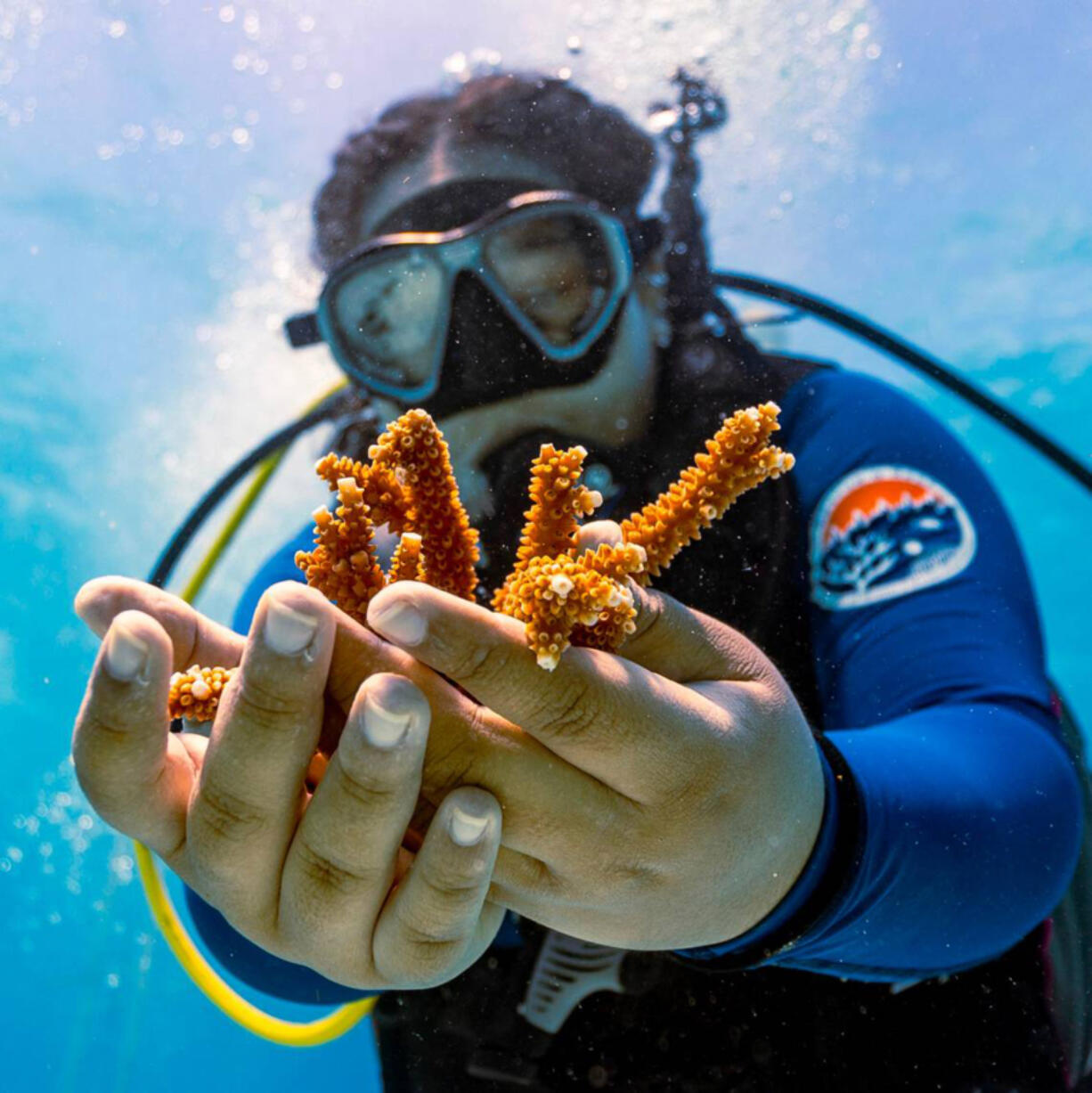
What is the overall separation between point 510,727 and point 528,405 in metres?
2.90

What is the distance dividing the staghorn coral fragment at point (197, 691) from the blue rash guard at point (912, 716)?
1.30 metres

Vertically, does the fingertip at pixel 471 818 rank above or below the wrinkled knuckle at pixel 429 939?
above

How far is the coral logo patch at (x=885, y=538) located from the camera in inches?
115

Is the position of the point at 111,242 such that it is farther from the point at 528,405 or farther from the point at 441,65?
the point at 528,405

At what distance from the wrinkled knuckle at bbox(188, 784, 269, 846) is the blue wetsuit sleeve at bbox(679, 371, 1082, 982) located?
1181 millimetres

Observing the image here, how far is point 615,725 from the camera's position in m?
1.25

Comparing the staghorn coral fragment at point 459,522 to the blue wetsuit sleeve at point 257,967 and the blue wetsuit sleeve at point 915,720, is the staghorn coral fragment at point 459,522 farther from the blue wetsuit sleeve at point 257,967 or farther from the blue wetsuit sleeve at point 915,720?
the blue wetsuit sleeve at point 257,967

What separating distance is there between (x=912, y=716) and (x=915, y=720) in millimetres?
30

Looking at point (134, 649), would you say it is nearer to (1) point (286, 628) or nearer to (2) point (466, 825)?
Result: (1) point (286, 628)

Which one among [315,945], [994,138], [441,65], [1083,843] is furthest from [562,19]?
[315,945]

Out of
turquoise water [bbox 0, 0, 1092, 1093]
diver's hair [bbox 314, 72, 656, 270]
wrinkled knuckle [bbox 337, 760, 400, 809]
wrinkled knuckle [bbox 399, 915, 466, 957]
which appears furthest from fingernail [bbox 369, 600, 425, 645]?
turquoise water [bbox 0, 0, 1092, 1093]

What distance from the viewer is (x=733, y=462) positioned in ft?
4.66

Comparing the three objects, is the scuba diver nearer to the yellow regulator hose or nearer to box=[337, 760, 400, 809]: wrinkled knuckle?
box=[337, 760, 400, 809]: wrinkled knuckle

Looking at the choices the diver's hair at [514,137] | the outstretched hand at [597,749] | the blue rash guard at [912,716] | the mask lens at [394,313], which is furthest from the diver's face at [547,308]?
the outstretched hand at [597,749]
